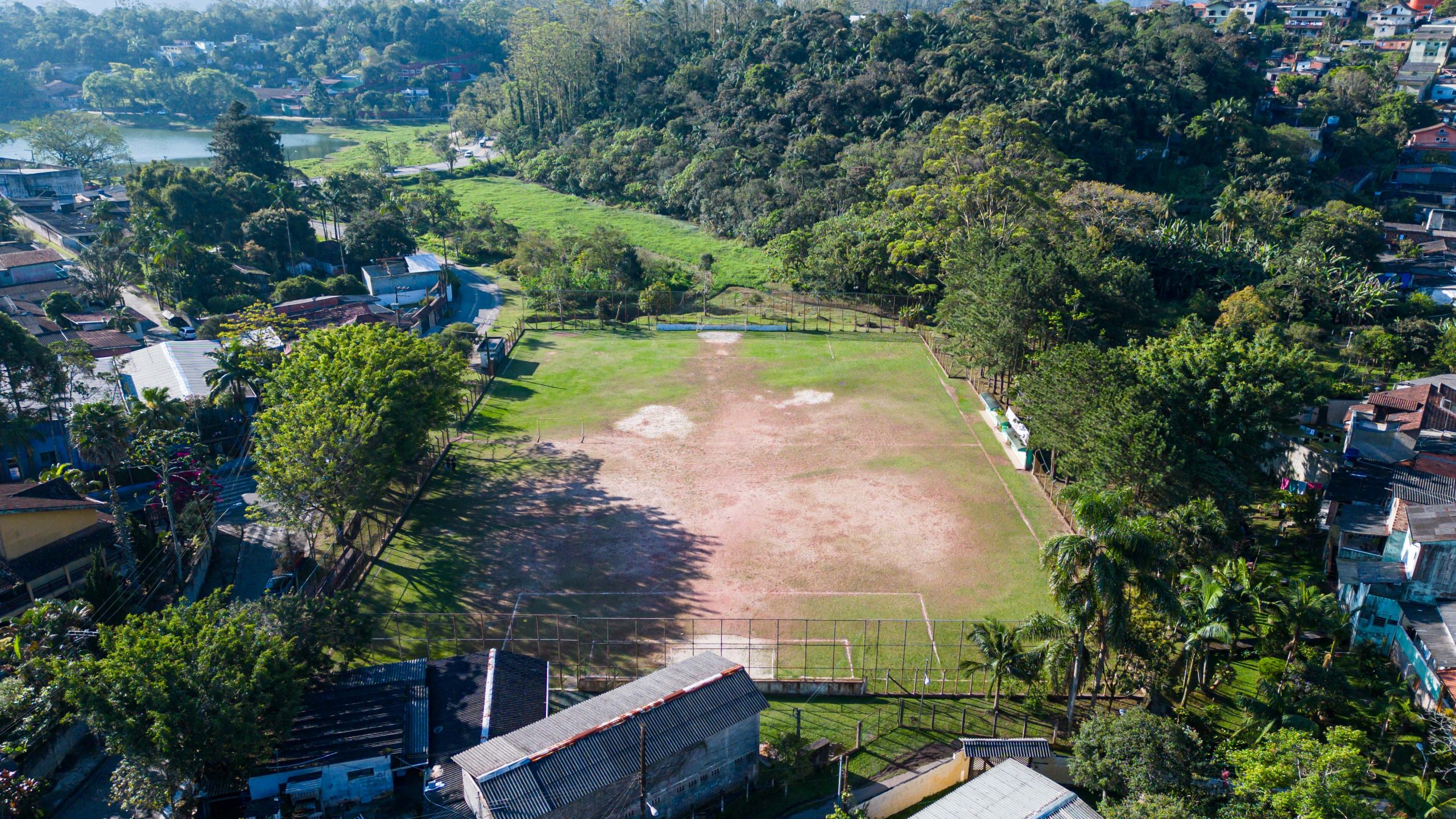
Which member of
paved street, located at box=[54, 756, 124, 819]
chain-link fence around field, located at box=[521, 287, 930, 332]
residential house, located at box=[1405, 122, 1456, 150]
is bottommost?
paved street, located at box=[54, 756, 124, 819]

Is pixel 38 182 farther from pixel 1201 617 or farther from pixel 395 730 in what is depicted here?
pixel 1201 617

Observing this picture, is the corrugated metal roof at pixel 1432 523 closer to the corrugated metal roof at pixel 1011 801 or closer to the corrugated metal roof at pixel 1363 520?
the corrugated metal roof at pixel 1363 520

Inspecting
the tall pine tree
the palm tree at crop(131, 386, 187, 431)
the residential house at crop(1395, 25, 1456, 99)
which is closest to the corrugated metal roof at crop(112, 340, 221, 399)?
the palm tree at crop(131, 386, 187, 431)

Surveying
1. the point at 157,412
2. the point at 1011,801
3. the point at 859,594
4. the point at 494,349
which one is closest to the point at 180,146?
the point at 494,349

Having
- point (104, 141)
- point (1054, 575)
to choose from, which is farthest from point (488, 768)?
point (104, 141)

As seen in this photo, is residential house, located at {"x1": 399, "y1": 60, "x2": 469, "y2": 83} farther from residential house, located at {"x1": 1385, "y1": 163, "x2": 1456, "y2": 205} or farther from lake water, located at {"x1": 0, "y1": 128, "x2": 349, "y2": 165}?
residential house, located at {"x1": 1385, "y1": 163, "x2": 1456, "y2": 205}

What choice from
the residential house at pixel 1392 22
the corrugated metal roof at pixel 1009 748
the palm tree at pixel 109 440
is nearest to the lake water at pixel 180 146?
the palm tree at pixel 109 440
